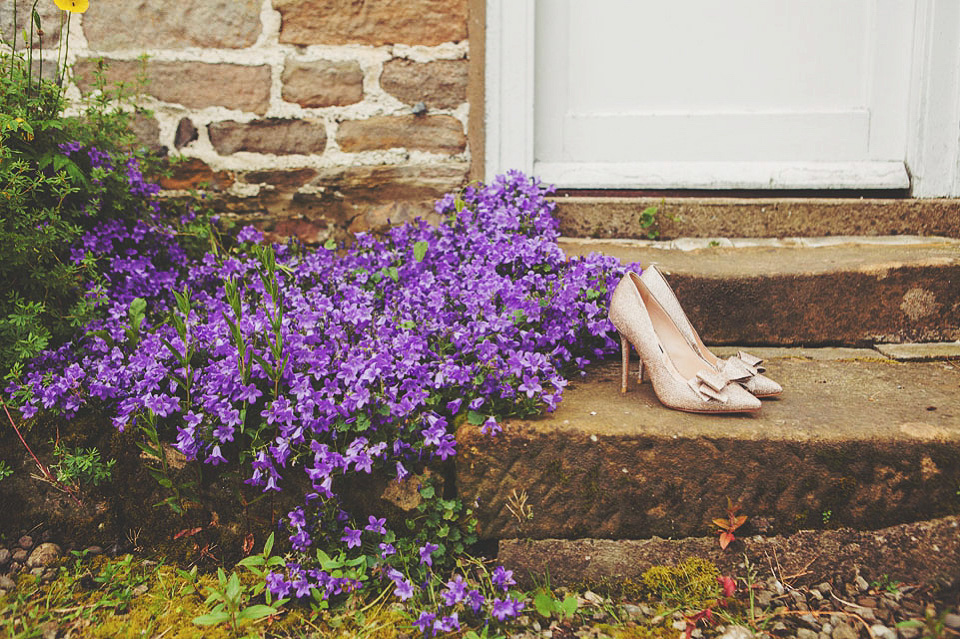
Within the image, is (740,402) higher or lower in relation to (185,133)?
lower

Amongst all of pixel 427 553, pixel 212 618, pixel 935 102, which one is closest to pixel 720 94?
pixel 935 102

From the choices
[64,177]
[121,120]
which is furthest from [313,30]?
[64,177]

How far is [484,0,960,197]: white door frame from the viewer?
8.93 feet

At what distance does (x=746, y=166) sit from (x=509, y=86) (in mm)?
1187

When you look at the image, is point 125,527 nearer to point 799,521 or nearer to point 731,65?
point 799,521

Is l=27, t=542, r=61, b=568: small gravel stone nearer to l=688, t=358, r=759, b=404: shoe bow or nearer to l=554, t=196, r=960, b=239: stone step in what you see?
l=688, t=358, r=759, b=404: shoe bow

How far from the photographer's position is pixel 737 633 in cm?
139

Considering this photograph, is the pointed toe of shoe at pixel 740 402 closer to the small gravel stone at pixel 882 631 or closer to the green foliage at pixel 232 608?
the small gravel stone at pixel 882 631

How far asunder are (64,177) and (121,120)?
53cm

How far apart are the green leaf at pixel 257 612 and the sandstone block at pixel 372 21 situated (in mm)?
2354

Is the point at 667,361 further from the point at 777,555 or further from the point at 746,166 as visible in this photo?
the point at 746,166

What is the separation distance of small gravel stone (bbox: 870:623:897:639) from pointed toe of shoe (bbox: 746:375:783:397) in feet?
1.98

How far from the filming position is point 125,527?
5.64 feet

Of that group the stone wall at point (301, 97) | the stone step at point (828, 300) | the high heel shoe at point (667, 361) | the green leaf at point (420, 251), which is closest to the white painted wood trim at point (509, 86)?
the stone wall at point (301, 97)
